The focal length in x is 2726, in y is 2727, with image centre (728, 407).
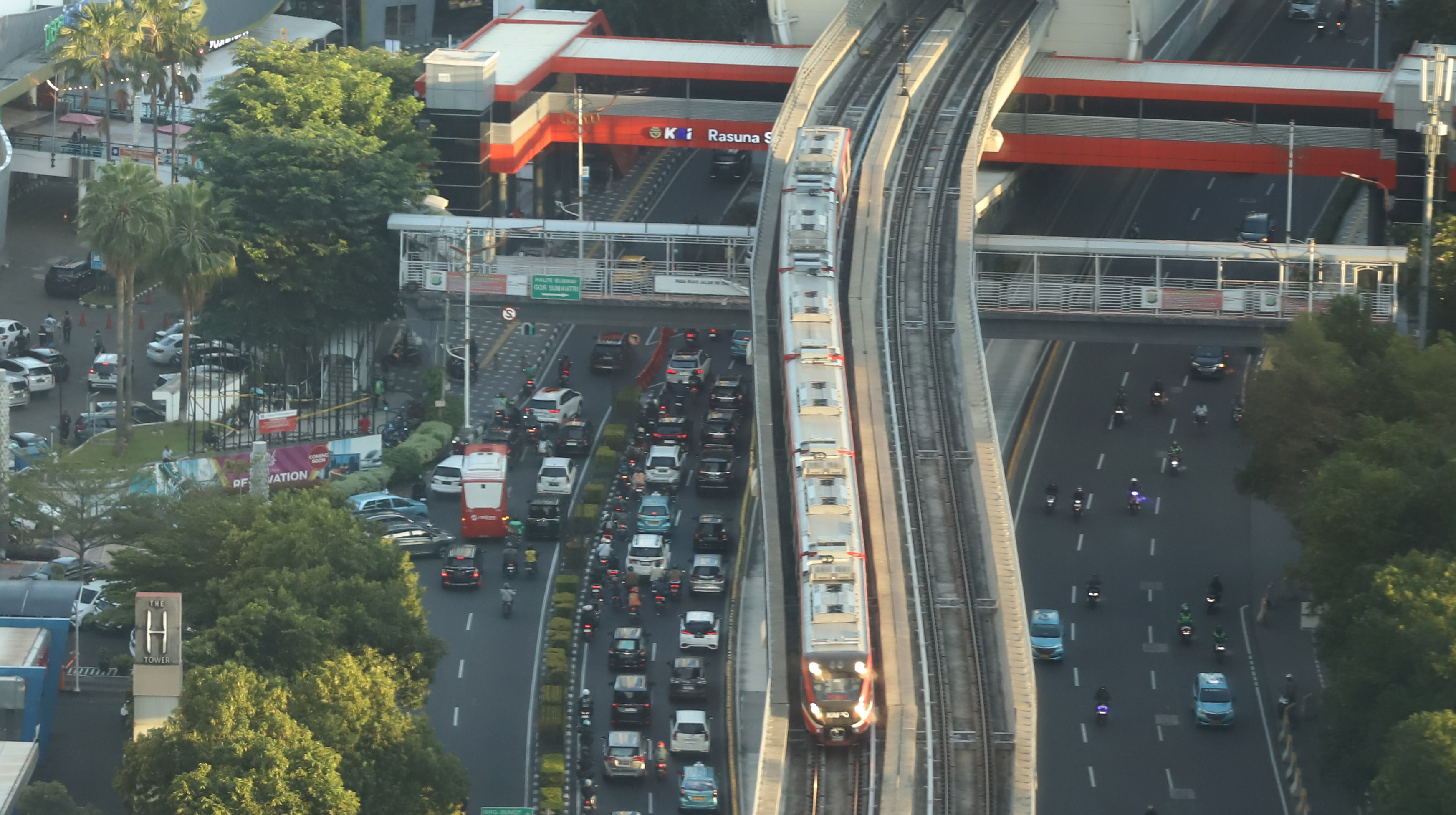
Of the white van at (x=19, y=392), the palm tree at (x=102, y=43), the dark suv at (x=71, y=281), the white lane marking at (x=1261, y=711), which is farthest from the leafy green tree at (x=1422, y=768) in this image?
the palm tree at (x=102, y=43)

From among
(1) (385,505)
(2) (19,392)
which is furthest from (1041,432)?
(2) (19,392)

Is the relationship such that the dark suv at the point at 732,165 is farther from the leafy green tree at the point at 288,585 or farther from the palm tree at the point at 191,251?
the leafy green tree at the point at 288,585

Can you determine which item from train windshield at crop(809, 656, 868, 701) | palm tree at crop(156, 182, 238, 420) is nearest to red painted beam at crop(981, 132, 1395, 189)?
palm tree at crop(156, 182, 238, 420)

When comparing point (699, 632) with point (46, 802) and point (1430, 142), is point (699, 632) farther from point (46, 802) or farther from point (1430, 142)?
point (1430, 142)

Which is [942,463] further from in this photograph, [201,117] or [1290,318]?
[201,117]

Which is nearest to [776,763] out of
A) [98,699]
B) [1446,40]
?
[98,699]
